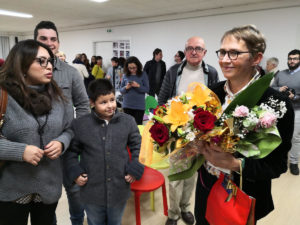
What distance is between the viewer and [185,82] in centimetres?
218

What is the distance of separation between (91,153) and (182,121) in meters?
0.79

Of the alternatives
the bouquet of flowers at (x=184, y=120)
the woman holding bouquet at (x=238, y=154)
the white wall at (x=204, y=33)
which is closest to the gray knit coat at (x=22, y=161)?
the bouquet of flowers at (x=184, y=120)

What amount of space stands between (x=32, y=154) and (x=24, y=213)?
0.39 metres

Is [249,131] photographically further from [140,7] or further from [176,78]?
[140,7]

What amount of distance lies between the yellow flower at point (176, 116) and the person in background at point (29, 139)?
717 mm

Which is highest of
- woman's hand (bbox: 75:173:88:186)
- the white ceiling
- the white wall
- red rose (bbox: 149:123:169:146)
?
the white ceiling

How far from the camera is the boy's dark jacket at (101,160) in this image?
1444mm

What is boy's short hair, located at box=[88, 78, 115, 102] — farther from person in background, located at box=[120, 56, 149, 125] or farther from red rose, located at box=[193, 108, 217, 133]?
person in background, located at box=[120, 56, 149, 125]

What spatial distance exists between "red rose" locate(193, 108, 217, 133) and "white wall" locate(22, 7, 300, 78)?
542cm

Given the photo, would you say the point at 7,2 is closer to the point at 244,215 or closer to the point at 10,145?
the point at 10,145

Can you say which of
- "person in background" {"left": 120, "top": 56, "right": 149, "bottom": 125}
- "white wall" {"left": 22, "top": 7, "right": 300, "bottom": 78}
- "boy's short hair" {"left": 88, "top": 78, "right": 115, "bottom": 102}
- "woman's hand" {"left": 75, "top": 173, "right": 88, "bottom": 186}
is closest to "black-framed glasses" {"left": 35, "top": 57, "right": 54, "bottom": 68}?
"boy's short hair" {"left": 88, "top": 78, "right": 115, "bottom": 102}

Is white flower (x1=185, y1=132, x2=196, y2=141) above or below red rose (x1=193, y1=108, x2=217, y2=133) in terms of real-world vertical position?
below

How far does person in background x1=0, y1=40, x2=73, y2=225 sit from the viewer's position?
Result: 1165mm

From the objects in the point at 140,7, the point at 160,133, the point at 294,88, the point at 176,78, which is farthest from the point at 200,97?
the point at 140,7
